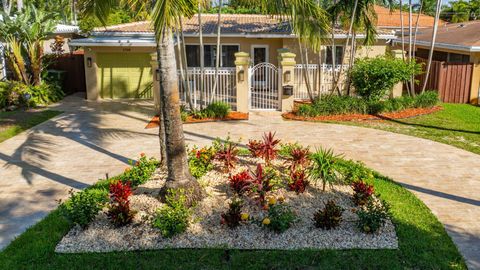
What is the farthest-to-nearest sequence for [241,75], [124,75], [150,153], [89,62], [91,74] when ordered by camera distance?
1. [124,75]
2. [91,74]
3. [89,62]
4. [241,75]
5. [150,153]

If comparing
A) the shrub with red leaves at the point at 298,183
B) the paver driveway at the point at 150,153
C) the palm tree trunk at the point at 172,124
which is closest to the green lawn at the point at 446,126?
the paver driveway at the point at 150,153

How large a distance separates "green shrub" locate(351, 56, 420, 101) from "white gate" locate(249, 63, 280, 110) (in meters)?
2.99

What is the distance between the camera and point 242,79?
54.7 feet

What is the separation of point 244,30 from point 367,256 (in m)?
15.8

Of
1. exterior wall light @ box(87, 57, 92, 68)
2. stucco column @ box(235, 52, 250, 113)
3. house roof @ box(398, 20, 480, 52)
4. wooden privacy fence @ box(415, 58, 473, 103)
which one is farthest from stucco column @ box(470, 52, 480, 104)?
exterior wall light @ box(87, 57, 92, 68)

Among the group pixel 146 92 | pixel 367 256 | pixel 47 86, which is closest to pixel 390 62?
pixel 146 92

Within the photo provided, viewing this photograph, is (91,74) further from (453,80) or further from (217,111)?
(453,80)

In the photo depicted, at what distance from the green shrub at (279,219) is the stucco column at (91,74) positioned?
15070 mm

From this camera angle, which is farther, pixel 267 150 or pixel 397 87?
pixel 397 87

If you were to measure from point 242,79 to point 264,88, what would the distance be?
3.06m

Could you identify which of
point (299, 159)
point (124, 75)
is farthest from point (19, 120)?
point (299, 159)

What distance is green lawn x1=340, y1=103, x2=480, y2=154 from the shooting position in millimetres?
13454

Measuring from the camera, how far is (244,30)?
2094cm

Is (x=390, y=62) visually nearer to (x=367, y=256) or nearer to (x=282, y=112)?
(x=282, y=112)
